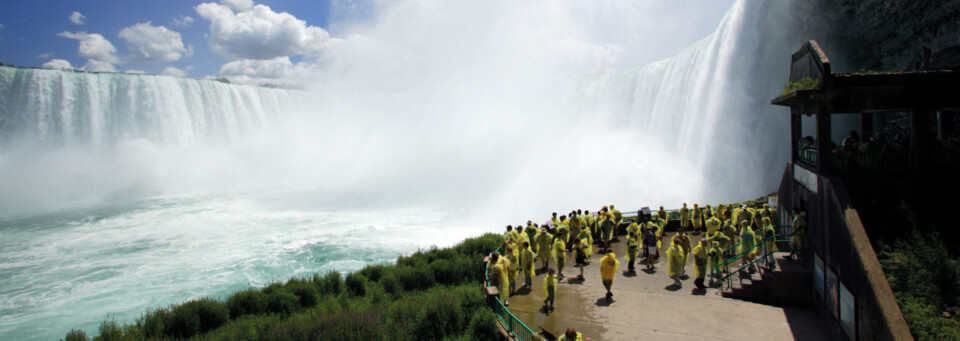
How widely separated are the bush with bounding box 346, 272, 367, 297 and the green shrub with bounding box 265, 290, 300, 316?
1.41m

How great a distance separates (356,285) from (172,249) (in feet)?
40.8

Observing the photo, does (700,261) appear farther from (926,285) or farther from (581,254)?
(926,285)

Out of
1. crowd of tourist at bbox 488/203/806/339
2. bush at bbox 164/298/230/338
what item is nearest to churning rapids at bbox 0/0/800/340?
bush at bbox 164/298/230/338

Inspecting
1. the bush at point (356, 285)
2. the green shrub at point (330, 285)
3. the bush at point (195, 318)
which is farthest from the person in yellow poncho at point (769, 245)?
the bush at point (195, 318)

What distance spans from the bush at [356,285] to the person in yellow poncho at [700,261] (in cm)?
770

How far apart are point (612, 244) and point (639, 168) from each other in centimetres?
1452

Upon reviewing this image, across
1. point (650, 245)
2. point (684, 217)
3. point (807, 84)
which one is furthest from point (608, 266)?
point (684, 217)

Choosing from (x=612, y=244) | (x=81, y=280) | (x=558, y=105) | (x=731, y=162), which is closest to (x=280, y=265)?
(x=81, y=280)

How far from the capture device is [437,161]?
42.1 meters

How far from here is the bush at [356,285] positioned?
1291 centimetres

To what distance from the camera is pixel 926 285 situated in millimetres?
6543

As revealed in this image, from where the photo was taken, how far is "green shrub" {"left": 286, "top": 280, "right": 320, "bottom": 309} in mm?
12281

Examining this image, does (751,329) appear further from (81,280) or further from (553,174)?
(553,174)

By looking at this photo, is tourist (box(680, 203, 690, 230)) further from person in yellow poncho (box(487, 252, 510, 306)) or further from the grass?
person in yellow poncho (box(487, 252, 510, 306))
